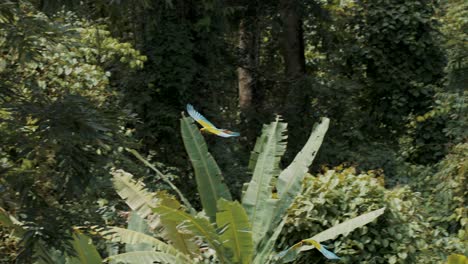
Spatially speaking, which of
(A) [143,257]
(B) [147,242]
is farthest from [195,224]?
(B) [147,242]

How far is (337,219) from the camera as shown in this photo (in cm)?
691

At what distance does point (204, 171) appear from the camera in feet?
23.1

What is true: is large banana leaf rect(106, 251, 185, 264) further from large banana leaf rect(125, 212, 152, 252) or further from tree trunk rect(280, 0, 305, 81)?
tree trunk rect(280, 0, 305, 81)

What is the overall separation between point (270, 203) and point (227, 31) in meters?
3.73

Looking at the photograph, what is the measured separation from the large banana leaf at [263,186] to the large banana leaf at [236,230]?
0.40 m

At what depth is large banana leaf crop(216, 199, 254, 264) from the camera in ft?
19.2

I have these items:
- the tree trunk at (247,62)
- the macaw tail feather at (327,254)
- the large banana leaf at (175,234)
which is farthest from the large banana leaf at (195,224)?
the tree trunk at (247,62)

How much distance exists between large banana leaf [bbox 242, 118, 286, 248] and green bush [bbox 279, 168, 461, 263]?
34 cm

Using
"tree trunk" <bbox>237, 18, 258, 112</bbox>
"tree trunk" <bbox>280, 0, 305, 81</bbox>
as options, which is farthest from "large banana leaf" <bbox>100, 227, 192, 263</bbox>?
"tree trunk" <bbox>280, 0, 305, 81</bbox>

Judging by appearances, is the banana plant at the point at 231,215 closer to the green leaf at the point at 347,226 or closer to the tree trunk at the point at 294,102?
the green leaf at the point at 347,226

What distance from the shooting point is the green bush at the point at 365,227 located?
6789mm

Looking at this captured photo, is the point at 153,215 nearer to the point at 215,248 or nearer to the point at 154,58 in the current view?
the point at 215,248

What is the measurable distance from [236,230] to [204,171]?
1.09 meters

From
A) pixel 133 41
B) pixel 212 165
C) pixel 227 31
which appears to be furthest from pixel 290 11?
pixel 212 165
